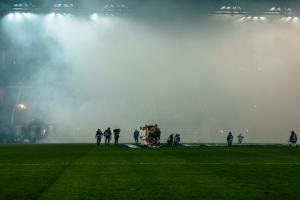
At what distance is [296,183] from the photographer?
11.5 m

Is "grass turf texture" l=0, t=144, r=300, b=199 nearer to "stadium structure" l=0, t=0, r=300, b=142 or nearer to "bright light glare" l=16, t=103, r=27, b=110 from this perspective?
"stadium structure" l=0, t=0, r=300, b=142

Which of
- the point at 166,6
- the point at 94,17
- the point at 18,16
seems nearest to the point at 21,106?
the point at 18,16

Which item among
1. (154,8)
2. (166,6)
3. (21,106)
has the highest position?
(154,8)

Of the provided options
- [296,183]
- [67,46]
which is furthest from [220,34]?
[296,183]

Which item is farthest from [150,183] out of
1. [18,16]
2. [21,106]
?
[21,106]

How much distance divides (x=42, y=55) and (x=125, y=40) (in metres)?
9.51

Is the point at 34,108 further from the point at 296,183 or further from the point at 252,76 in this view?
the point at 296,183

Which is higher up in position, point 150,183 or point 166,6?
point 166,6

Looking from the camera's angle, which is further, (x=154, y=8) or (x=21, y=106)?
(x=21, y=106)

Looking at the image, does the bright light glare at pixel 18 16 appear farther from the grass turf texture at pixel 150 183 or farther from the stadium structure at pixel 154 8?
the grass turf texture at pixel 150 183

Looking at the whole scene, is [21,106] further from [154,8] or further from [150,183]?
[150,183]

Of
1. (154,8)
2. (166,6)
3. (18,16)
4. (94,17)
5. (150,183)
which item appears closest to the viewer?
(150,183)

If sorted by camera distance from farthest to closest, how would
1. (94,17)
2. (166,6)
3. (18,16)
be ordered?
(94,17) < (18,16) < (166,6)

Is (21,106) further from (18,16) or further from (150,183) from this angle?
(150,183)
